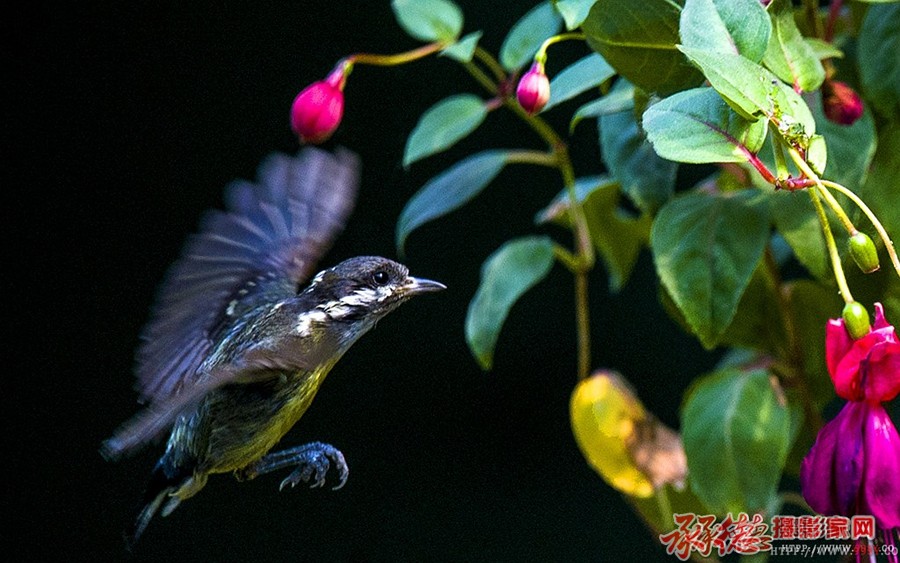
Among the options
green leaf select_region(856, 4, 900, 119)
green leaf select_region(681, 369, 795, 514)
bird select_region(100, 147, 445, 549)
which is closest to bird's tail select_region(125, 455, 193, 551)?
bird select_region(100, 147, 445, 549)

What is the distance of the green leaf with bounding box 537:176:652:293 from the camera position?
819mm

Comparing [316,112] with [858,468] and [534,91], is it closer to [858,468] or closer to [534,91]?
[534,91]

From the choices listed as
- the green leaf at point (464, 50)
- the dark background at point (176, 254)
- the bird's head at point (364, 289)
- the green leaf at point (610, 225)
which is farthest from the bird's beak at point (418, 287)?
the dark background at point (176, 254)

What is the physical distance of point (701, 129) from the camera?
426mm

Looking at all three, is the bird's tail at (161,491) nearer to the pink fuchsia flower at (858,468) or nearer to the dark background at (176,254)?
the pink fuchsia flower at (858,468)

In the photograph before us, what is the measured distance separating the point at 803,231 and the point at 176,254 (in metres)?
0.89

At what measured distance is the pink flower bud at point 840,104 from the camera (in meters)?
0.60

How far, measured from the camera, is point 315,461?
1.45ft

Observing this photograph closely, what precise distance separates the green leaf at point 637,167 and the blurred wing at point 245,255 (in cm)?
23

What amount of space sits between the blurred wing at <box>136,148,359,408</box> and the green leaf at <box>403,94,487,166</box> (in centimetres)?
19

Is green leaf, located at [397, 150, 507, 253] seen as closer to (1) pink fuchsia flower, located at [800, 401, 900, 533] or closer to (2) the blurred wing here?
(2) the blurred wing

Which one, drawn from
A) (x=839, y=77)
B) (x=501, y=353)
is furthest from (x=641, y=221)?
(x=501, y=353)

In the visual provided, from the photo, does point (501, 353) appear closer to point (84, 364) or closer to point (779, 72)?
point (84, 364)

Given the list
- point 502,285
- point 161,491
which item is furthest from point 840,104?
point 161,491
